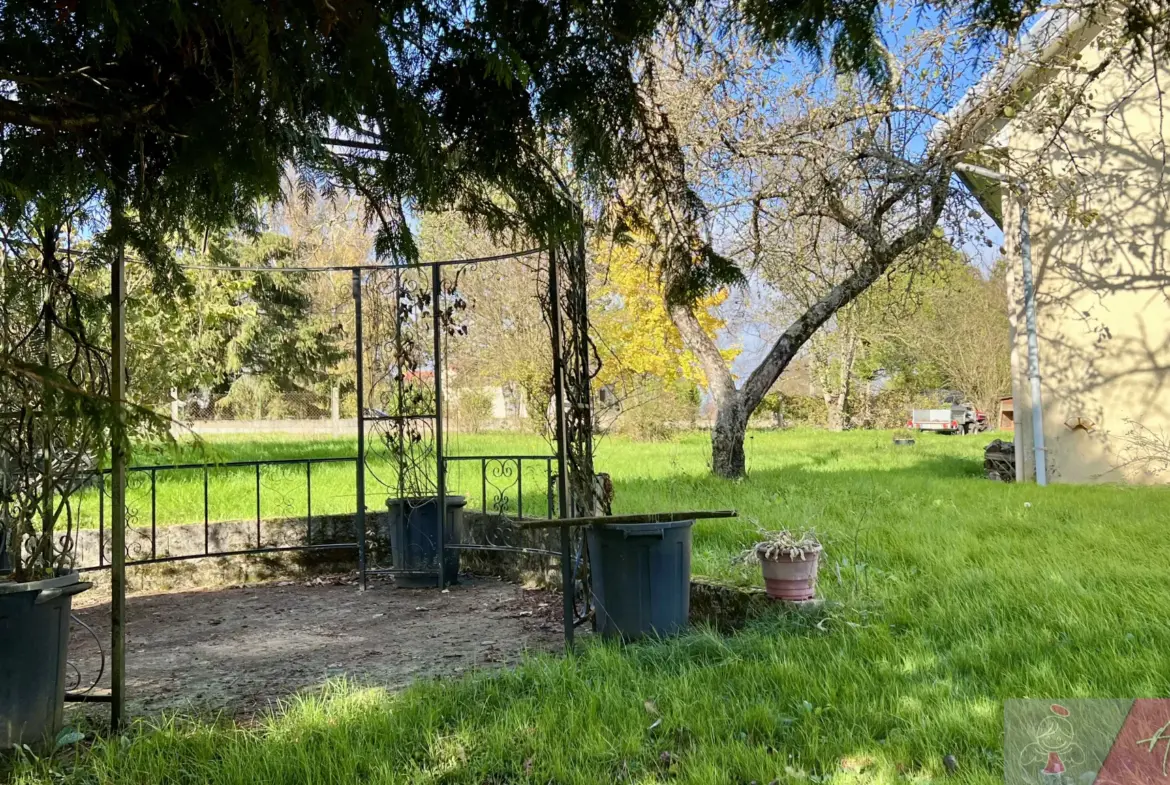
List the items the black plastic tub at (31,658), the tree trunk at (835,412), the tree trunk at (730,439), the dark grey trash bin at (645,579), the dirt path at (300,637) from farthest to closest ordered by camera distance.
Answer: the tree trunk at (835,412)
the tree trunk at (730,439)
the dark grey trash bin at (645,579)
the dirt path at (300,637)
the black plastic tub at (31,658)

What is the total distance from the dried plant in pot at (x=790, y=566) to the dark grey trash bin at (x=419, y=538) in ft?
8.62

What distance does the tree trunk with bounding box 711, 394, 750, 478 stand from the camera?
28.1 ft

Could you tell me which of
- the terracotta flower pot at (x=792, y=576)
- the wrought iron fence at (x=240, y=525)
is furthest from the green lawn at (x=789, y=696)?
the wrought iron fence at (x=240, y=525)


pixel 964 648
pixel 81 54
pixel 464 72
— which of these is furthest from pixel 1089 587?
pixel 81 54

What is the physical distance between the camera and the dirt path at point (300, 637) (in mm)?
3467

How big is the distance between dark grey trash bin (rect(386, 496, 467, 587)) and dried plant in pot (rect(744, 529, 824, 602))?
2.63 m

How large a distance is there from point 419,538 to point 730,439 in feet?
13.3

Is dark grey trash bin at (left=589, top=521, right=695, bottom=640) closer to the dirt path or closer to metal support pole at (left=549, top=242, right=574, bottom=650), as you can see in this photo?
metal support pole at (left=549, top=242, right=574, bottom=650)

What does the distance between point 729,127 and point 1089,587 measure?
18.1 feet

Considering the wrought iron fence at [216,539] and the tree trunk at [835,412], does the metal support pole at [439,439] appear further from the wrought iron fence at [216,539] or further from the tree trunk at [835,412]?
the tree trunk at [835,412]

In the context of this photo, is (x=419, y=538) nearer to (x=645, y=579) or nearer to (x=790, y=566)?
(x=645, y=579)

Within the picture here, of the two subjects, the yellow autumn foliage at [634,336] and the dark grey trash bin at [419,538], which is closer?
the dark grey trash bin at [419,538]

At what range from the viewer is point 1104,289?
7695mm

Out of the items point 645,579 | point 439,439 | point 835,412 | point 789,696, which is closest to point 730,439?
point 439,439
